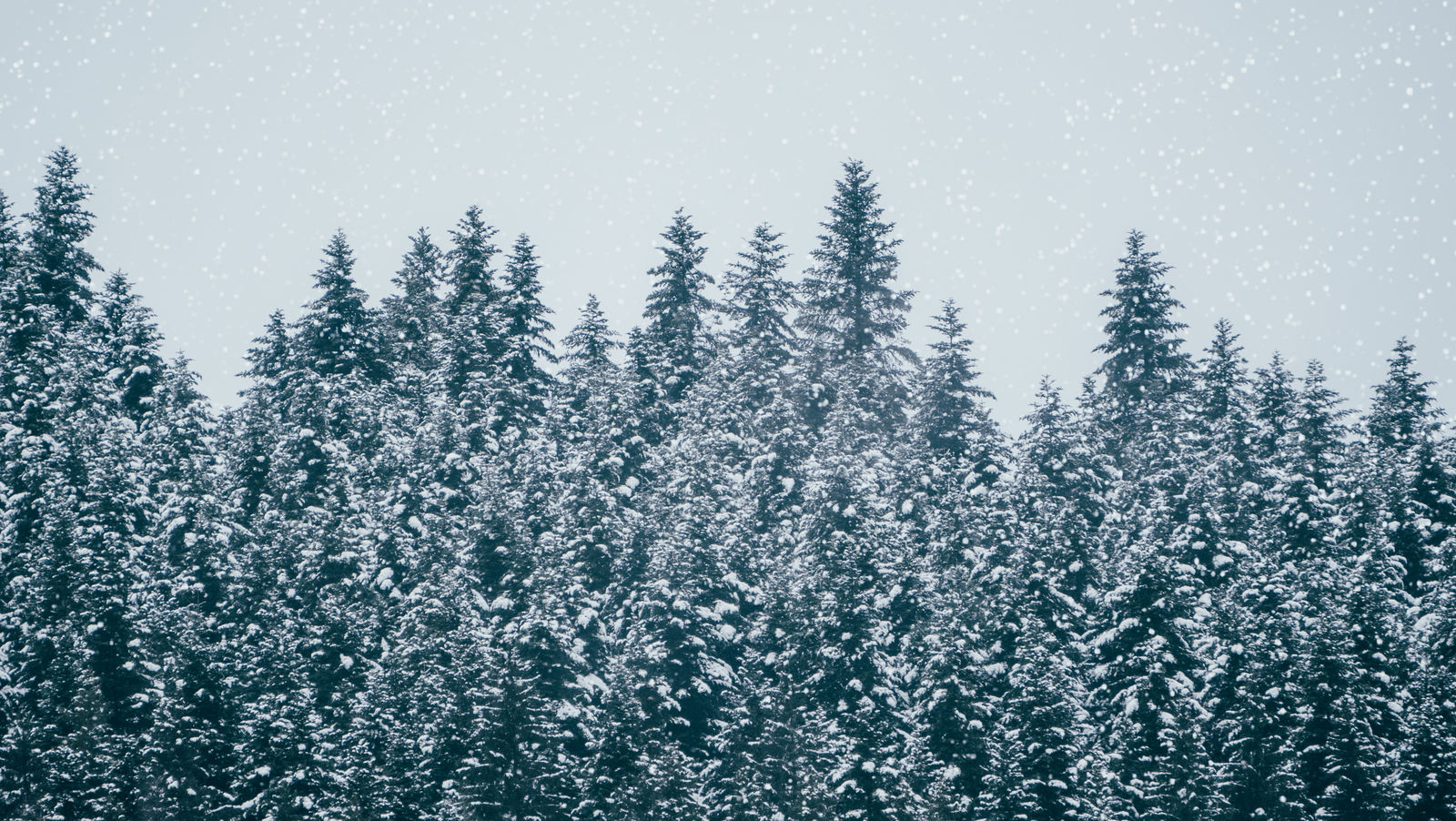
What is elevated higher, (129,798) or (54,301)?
(54,301)

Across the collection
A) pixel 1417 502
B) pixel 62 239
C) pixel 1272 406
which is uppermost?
pixel 62 239

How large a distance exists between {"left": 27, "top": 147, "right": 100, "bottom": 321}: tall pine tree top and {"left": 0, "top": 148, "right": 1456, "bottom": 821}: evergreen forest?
3018 mm

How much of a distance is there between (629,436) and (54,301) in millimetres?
28045

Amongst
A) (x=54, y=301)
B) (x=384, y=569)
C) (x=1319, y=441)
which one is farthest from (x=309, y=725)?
(x=1319, y=441)

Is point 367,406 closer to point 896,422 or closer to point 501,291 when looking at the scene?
point 501,291

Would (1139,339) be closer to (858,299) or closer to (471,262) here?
(858,299)

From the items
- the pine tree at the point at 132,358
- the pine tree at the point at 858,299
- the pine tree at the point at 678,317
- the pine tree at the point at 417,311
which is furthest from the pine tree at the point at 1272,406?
the pine tree at the point at 132,358

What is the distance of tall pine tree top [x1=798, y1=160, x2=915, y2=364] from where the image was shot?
2087 inches

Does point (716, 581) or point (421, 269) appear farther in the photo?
point (421, 269)

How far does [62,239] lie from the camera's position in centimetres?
5762

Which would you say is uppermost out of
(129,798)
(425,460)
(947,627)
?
(425,460)

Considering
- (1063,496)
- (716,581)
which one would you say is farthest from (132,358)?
(1063,496)

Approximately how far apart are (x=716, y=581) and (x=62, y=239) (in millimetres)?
36895

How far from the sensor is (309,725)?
34.2 meters
